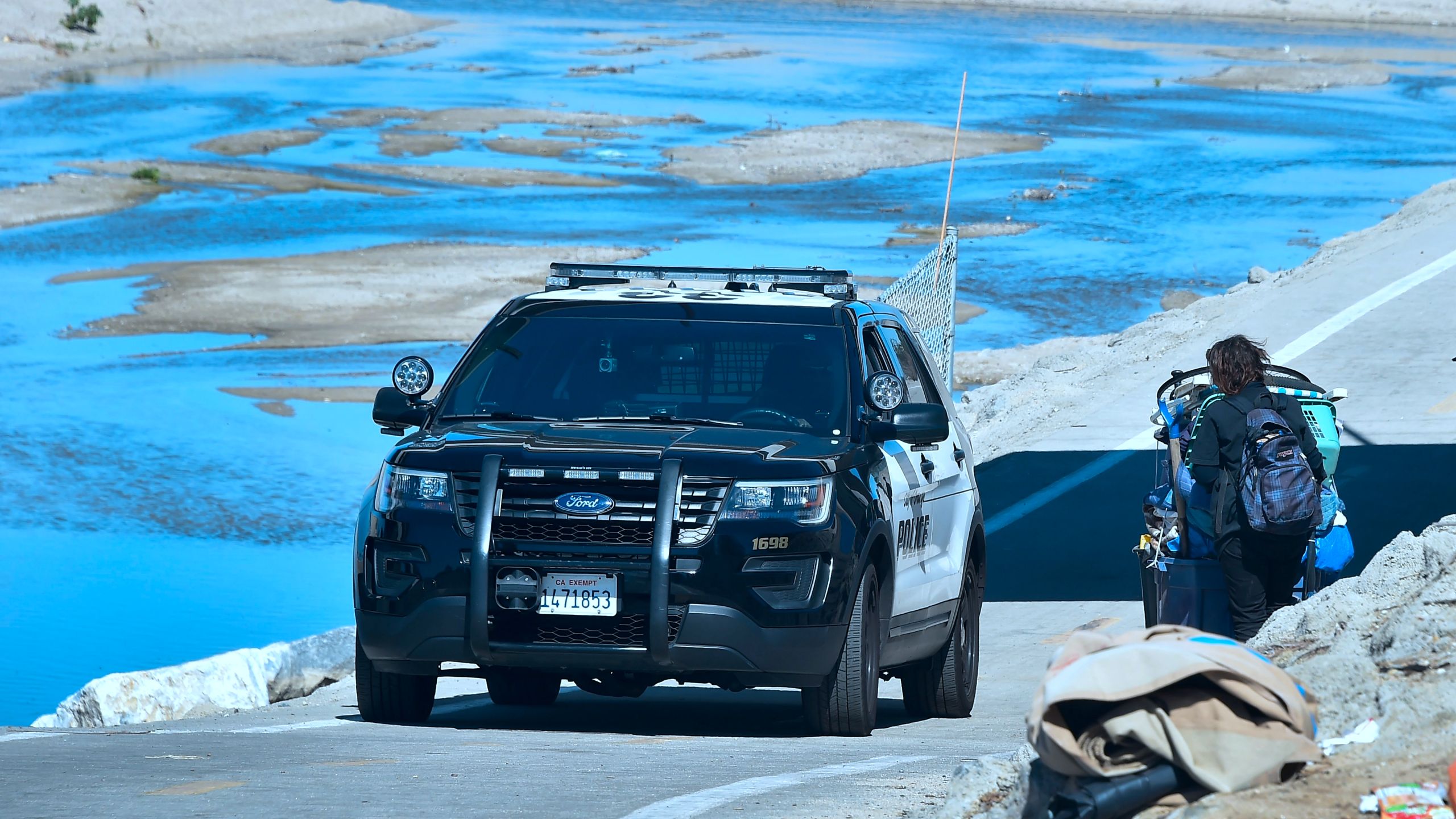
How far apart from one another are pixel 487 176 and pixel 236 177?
575cm

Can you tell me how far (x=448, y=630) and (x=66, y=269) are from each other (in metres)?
29.3

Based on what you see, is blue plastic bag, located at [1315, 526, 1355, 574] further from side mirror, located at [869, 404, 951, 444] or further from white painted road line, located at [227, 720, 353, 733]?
white painted road line, located at [227, 720, 353, 733]

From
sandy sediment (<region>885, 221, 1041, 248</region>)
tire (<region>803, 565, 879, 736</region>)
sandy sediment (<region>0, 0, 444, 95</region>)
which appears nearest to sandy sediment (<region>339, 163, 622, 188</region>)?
sandy sediment (<region>885, 221, 1041, 248</region>)

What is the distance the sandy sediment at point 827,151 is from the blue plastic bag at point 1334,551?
125ft

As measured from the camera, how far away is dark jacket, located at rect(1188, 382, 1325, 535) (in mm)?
8617

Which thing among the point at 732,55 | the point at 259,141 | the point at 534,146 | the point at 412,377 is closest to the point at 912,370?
the point at 412,377

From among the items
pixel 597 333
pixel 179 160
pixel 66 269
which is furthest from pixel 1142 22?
pixel 597 333

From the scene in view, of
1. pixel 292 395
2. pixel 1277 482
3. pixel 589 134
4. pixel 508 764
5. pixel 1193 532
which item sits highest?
pixel 589 134

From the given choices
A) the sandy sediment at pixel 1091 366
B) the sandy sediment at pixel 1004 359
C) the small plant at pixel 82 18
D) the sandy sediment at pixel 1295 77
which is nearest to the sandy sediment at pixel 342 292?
the sandy sediment at pixel 1004 359

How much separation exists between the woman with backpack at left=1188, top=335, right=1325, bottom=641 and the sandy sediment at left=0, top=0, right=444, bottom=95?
6684 centimetres

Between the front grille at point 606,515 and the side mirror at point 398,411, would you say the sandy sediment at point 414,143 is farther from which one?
the front grille at point 606,515

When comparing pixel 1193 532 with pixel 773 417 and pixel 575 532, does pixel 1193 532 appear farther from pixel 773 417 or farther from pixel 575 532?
pixel 575 532

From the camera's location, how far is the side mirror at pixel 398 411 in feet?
28.7

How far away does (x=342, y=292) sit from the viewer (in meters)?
32.9
